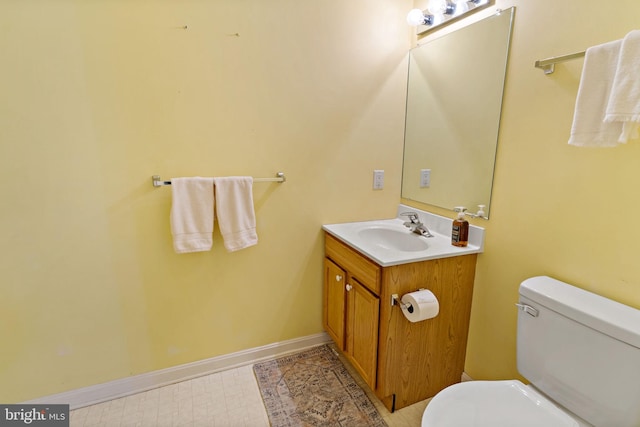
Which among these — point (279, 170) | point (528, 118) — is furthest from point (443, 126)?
point (279, 170)

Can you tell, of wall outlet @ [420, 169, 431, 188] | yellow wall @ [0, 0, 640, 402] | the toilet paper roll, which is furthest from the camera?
wall outlet @ [420, 169, 431, 188]

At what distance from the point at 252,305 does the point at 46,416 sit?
111cm

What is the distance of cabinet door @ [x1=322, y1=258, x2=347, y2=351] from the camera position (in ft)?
5.97

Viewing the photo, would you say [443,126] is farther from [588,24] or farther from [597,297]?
[597,297]

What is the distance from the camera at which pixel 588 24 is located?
113 centimetres

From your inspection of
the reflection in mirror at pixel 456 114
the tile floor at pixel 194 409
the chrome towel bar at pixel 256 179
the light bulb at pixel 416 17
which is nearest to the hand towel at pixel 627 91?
the reflection in mirror at pixel 456 114

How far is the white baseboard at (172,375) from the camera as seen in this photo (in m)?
1.64

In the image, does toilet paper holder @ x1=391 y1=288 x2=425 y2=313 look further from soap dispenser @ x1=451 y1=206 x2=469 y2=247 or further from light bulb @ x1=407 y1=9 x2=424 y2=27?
light bulb @ x1=407 y1=9 x2=424 y2=27

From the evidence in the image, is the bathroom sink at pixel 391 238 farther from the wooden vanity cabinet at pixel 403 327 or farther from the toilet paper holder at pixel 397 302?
the toilet paper holder at pixel 397 302

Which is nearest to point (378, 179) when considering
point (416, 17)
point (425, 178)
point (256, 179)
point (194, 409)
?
point (425, 178)

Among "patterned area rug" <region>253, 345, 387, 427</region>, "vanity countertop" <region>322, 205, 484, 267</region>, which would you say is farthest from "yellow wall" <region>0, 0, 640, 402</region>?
"patterned area rug" <region>253, 345, 387, 427</region>

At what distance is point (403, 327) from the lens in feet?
4.93

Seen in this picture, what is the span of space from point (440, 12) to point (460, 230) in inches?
45.5

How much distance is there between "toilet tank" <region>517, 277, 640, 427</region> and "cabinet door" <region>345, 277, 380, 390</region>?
1.98 feet
